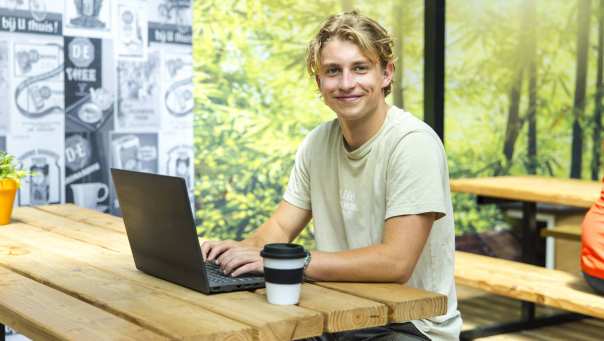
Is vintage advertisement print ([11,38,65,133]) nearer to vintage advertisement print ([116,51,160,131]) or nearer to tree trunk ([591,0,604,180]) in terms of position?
vintage advertisement print ([116,51,160,131])

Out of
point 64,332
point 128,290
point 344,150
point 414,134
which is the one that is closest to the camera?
point 64,332

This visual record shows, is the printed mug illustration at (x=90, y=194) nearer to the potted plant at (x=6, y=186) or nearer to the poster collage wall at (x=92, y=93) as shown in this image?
the poster collage wall at (x=92, y=93)

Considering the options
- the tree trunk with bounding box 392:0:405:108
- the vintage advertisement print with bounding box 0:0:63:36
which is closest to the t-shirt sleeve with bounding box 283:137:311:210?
the vintage advertisement print with bounding box 0:0:63:36

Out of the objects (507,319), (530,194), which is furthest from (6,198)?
(507,319)

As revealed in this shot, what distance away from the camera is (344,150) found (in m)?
2.33

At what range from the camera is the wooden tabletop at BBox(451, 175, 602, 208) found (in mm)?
4027

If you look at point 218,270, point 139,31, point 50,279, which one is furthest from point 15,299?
point 139,31

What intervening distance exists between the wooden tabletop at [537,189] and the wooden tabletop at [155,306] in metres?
2.32

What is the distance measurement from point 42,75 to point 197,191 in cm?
131

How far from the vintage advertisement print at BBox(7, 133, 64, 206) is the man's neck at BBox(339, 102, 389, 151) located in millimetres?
1908

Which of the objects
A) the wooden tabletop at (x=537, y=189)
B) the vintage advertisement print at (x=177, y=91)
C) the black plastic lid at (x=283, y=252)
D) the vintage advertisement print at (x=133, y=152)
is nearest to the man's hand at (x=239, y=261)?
the black plastic lid at (x=283, y=252)

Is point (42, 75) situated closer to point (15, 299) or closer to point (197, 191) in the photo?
point (197, 191)

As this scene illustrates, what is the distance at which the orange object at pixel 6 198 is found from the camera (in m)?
2.88

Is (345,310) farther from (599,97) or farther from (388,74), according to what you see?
(599,97)
